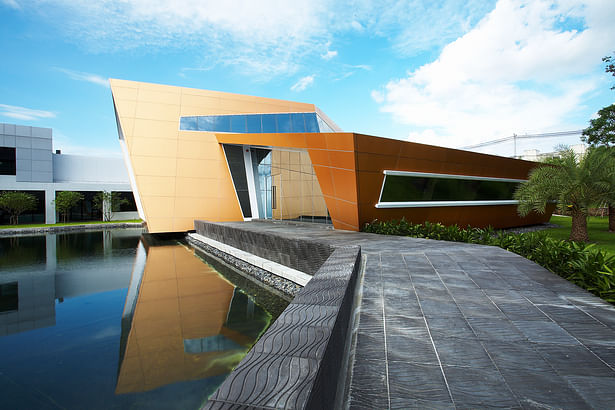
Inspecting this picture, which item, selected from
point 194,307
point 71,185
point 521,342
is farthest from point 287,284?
point 71,185

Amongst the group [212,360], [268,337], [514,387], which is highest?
[268,337]

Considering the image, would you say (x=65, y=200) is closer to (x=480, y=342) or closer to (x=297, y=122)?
(x=297, y=122)

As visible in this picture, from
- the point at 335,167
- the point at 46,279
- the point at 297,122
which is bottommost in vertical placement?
the point at 46,279

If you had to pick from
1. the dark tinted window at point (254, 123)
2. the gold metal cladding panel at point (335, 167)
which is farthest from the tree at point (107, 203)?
the gold metal cladding panel at point (335, 167)

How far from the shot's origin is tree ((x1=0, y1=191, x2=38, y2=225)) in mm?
29975

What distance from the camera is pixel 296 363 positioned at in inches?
82.4

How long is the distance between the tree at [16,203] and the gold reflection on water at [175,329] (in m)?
28.3

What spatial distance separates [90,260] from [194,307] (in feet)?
32.5

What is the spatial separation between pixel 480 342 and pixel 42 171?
43.9 meters

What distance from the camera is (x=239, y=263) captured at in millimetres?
12984

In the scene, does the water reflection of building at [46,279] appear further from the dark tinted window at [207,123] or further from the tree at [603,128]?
the tree at [603,128]

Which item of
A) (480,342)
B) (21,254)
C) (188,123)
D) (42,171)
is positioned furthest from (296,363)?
(42,171)

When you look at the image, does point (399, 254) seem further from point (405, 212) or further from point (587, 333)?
point (405, 212)

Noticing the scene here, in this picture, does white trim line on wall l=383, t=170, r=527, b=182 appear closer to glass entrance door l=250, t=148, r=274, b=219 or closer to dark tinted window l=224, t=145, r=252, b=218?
glass entrance door l=250, t=148, r=274, b=219
